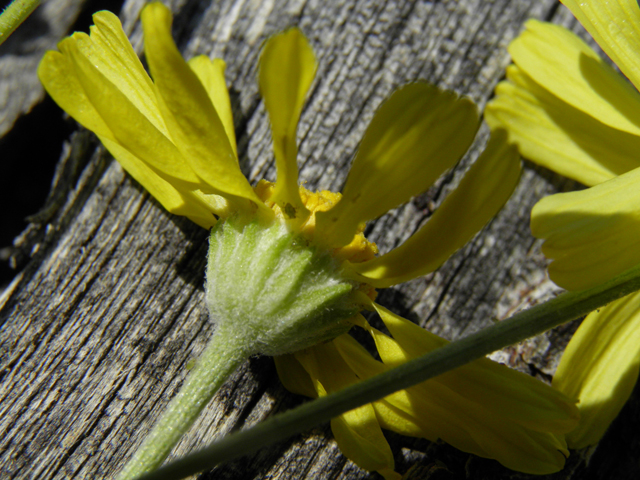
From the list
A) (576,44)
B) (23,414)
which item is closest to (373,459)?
(23,414)

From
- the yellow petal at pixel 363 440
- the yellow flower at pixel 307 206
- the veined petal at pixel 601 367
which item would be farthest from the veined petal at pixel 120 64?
the veined petal at pixel 601 367

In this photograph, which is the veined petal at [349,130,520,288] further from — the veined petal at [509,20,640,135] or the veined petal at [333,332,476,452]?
the veined petal at [509,20,640,135]

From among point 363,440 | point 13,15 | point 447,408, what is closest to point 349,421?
point 363,440

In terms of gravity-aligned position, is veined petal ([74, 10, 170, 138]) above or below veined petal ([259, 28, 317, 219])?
below

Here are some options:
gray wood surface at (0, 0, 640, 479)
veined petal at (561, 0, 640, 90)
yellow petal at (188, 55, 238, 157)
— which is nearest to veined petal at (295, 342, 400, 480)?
gray wood surface at (0, 0, 640, 479)

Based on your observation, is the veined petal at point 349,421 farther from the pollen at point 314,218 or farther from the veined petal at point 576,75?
the veined petal at point 576,75

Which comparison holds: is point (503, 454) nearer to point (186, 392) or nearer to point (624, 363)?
point (624, 363)
